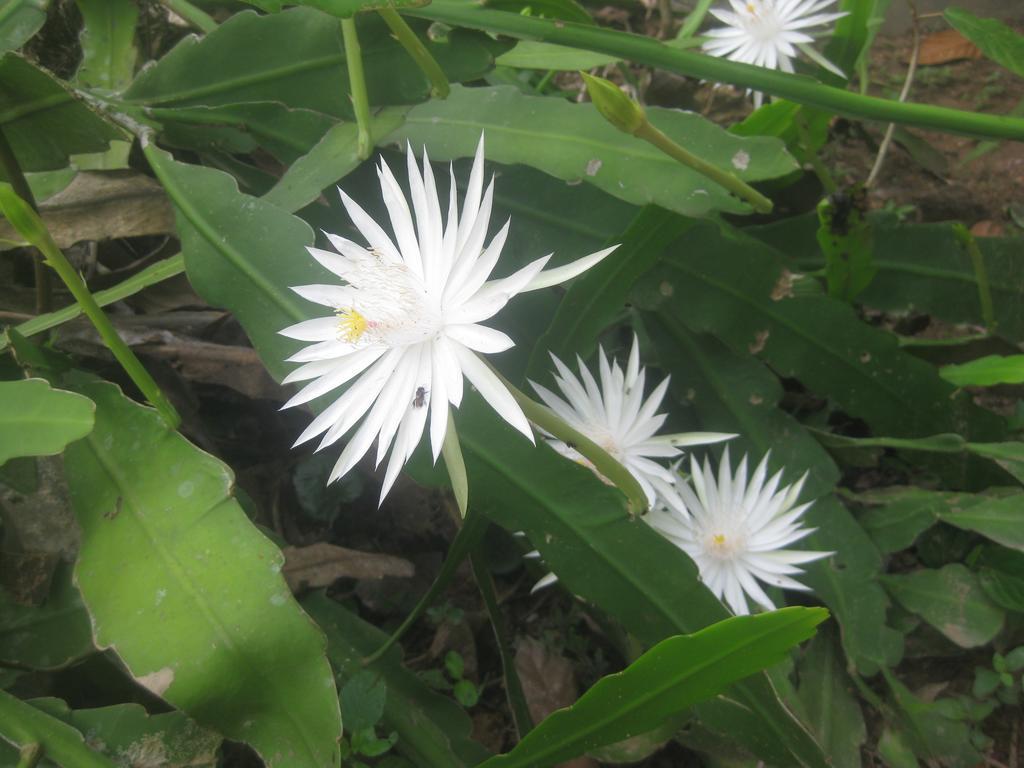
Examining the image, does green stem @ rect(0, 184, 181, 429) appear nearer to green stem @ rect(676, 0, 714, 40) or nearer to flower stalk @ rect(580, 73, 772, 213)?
flower stalk @ rect(580, 73, 772, 213)

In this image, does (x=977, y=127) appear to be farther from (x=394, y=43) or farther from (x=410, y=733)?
(x=410, y=733)

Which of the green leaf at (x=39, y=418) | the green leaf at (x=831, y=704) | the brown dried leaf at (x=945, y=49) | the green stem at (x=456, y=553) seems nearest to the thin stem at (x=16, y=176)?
the green leaf at (x=39, y=418)

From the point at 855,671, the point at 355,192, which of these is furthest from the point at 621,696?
the point at 355,192

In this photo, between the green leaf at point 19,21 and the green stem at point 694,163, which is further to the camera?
the green leaf at point 19,21

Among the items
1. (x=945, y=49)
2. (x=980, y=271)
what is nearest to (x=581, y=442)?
(x=980, y=271)

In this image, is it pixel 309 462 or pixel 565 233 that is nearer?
pixel 565 233

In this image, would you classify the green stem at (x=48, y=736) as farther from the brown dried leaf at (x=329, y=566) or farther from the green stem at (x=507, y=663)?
the green stem at (x=507, y=663)
